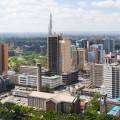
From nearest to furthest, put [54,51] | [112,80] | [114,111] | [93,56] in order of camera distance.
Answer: [114,111] < [112,80] < [54,51] < [93,56]

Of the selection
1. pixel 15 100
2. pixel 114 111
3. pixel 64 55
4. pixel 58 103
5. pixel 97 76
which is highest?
pixel 64 55

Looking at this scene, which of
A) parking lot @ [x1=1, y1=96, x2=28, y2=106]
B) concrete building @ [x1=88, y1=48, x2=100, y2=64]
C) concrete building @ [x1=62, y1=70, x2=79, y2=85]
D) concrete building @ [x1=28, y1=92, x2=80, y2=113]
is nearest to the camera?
concrete building @ [x1=28, y1=92, x2=80, y2=113]

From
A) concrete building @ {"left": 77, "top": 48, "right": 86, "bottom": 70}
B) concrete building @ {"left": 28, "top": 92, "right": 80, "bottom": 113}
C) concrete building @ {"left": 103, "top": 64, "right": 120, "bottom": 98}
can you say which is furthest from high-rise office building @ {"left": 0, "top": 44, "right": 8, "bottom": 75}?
concrete building @ {"left": 103, "top": 64, "right": 120, "bottom": 98}

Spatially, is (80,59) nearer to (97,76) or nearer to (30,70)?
(30,70)

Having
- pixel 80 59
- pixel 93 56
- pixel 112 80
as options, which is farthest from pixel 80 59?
pixel 112 80

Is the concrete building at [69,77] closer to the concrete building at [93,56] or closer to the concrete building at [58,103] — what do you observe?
the concrete building at [93,56]

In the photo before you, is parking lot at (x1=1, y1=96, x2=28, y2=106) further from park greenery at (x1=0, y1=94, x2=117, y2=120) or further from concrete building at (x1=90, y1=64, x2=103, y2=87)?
concrete building at (x1=90, y1=64, x2=103, y2=87)

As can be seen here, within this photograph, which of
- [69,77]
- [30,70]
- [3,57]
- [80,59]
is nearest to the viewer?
[69,77]

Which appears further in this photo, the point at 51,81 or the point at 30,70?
the point at 30,70
